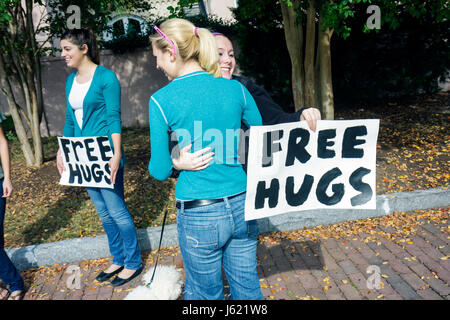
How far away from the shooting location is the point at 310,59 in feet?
22.1

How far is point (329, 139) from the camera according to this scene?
224cm

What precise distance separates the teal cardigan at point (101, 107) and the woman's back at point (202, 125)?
4.33 feet

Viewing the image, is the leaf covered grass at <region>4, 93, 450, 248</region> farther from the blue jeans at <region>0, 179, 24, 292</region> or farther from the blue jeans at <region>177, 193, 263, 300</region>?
the blue jeans at <region>177, 193, 263, 300</region>

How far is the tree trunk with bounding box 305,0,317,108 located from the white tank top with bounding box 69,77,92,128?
4.76 m

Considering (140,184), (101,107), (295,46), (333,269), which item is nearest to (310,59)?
(295,46)

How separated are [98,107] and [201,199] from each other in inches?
63.1

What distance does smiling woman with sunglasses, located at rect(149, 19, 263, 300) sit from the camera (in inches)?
65.3

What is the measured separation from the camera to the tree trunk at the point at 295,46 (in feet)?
21.4

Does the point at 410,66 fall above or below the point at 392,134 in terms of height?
above

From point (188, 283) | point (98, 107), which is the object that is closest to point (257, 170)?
point (188, 283)

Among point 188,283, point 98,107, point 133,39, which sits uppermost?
point 133,39

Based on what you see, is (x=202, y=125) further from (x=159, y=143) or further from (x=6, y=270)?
(x=6, y=270)

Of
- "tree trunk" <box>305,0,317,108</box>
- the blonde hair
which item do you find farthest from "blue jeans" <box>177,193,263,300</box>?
"tree trunk" <box>305,0,317,108</box>

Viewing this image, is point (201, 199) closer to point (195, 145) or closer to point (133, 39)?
point (195, 145)
